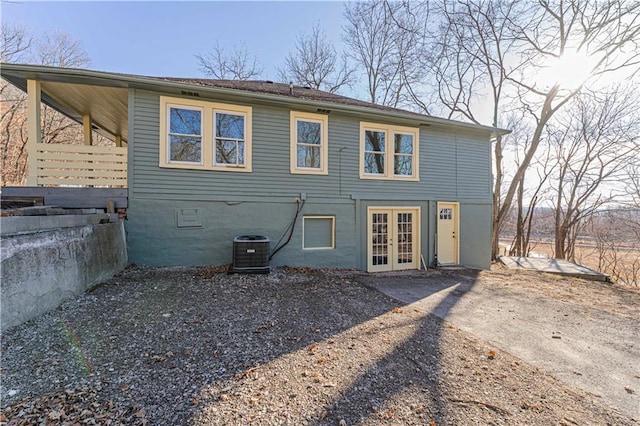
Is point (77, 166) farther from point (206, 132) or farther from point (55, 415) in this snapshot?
point (55, 415)

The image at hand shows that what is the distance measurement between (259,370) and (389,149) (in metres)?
7.36

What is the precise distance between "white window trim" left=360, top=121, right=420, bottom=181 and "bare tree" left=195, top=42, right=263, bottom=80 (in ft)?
41.5

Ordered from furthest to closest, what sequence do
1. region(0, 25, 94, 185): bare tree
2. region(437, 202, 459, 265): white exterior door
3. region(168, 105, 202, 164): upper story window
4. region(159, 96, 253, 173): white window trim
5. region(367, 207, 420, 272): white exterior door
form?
1. region(0, 25, 94, 185): bare tree
2. region(437, 202, 459, 265): white exterior door
3. region(367, 207, 420, 272): white exterior door
4. region(168, 105, 202, 164): upper story window
5. region(159, 96, 253, 173): white window trim

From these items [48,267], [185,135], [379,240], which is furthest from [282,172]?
[48,267]

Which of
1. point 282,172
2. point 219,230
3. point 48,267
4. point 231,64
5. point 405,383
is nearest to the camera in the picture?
point 405,383

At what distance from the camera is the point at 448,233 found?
9422 mm

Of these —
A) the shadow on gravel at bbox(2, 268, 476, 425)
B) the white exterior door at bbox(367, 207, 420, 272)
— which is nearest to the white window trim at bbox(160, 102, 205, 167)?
the shadow on gravel at bbox(2, 268, 476, 425)

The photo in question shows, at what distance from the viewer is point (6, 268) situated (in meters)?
2.87

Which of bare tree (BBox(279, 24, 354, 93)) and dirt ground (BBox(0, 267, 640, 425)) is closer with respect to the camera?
dirt ground (BBox(0, 267, 640, 425))

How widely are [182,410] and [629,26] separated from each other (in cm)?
1824

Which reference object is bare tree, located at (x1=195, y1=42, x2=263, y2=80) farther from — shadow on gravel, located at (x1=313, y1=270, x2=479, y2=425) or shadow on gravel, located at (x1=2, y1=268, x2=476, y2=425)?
shadow on gravel, located at (x1=313, y1=270, x2=479, y2=425)

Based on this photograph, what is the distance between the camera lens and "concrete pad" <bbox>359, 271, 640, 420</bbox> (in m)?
3.02

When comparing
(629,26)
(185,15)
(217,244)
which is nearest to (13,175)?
(185,15)

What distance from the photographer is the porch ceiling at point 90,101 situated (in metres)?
6.40
